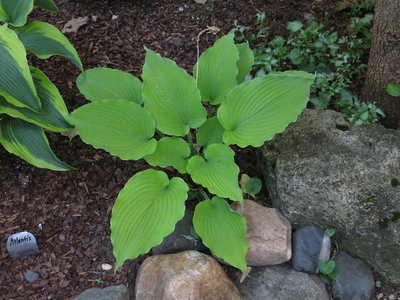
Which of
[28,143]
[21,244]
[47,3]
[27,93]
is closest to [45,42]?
[47,3]

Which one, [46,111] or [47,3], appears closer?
[46,111]

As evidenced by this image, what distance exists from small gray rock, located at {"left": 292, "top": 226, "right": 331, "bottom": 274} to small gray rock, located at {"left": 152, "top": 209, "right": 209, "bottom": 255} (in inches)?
16.6

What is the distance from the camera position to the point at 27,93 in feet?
6.66

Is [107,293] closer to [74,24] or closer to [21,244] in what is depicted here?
[21,244]

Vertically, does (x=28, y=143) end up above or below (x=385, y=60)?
below

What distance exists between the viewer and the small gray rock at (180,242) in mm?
2119

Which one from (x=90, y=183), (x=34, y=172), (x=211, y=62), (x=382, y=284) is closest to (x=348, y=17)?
(x=211, y=62)

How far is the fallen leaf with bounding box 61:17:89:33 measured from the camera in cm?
293

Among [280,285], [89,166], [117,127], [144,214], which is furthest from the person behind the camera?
[89,166]

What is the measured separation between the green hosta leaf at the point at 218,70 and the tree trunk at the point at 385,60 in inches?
28.7

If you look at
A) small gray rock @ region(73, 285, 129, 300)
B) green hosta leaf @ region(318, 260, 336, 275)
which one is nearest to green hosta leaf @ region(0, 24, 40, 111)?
small gray rock @ region(73, 285, 129, 300)

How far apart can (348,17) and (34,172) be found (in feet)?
6.93

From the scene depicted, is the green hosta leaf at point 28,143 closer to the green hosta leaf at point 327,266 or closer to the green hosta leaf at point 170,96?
the green hosta leaf at point 170,96

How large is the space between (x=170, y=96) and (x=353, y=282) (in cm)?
118
